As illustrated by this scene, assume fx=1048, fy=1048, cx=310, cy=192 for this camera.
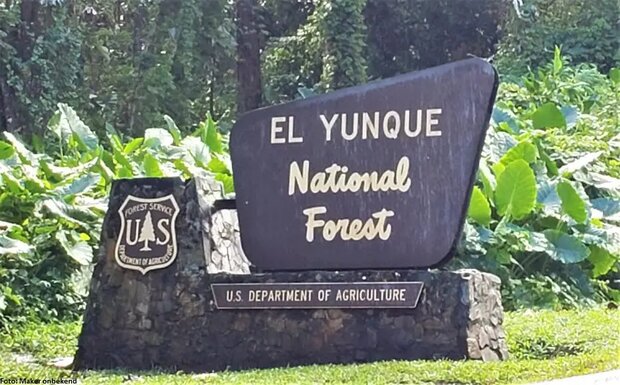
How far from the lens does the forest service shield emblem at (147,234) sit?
25.3ft

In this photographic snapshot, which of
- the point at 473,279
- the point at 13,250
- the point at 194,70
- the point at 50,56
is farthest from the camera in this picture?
the point at 194,70

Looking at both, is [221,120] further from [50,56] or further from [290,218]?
[290,218]

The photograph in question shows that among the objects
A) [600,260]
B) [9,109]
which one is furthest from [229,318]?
[9,109]

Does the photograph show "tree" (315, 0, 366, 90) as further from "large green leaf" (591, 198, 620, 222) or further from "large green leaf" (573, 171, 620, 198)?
"large green leaf" (591, 198, 620, 222)

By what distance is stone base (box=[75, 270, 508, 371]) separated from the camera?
692 cm

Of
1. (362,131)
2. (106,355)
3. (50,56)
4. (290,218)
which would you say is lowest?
(106,355)

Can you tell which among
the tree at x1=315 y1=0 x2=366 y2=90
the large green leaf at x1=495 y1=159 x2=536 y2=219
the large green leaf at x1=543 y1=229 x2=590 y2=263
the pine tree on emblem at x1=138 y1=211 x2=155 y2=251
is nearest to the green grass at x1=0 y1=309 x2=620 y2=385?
the pine tree on emblem at x1=138 y1=211 x2=155 y2=251

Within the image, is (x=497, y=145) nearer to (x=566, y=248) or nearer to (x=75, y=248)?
(x=566, y=248)

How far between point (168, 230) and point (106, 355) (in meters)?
1.02

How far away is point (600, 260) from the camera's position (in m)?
11.3

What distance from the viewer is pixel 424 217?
23.7 feet

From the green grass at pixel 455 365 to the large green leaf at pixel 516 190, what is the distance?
1.53m

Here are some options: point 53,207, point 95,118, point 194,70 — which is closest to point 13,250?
point 53,207

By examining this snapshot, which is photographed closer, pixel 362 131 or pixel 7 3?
pixel 362 131
